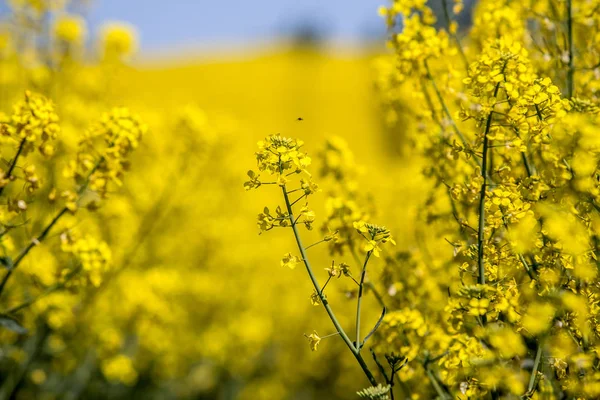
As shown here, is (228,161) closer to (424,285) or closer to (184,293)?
(184,293)

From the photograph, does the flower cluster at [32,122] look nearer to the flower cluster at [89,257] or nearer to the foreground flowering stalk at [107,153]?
the foreground flowering stalk at [107,153]

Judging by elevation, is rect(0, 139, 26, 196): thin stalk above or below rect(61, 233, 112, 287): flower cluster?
above

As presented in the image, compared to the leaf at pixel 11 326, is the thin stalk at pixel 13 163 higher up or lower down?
higher up

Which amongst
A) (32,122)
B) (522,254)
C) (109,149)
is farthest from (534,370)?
(32,122)

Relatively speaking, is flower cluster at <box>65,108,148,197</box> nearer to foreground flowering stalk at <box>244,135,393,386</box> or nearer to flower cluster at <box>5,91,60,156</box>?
flower cluster at <box>5,91,60,156</box>

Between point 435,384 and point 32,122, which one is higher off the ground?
point 32,122

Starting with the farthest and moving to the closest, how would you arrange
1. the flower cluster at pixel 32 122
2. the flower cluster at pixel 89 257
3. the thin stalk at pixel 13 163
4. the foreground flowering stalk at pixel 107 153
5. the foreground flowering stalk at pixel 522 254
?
1. the flower cluster at pixel 89 257
2. the foreground flowering stalk at pixel 107 153
3. the flower cluster at pixel 32 122
4. the thin stalk at pixel 13 163
5. the foreground flowering stalk at pixel 522 254

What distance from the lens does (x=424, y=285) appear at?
3.53 metres

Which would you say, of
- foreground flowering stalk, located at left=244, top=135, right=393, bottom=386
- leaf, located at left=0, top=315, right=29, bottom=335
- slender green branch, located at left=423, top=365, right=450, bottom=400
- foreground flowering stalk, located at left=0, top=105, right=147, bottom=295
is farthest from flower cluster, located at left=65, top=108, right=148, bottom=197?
slender green branch, located at left=423, top=365, right=450, bottom=400

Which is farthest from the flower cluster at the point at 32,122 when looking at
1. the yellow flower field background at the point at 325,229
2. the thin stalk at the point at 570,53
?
the thin stalk at the point at 570,53

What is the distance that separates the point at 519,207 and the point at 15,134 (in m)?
2.22

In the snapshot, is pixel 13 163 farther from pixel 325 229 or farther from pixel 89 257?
pixel 325 229

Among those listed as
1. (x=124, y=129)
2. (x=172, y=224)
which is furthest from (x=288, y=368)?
(x=124, y=129)

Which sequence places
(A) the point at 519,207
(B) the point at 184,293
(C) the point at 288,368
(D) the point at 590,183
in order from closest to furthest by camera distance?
(D) the point at 590,183
(A) the point at 519,207
(B) the point at 184,293
(C) the point at 288,368
